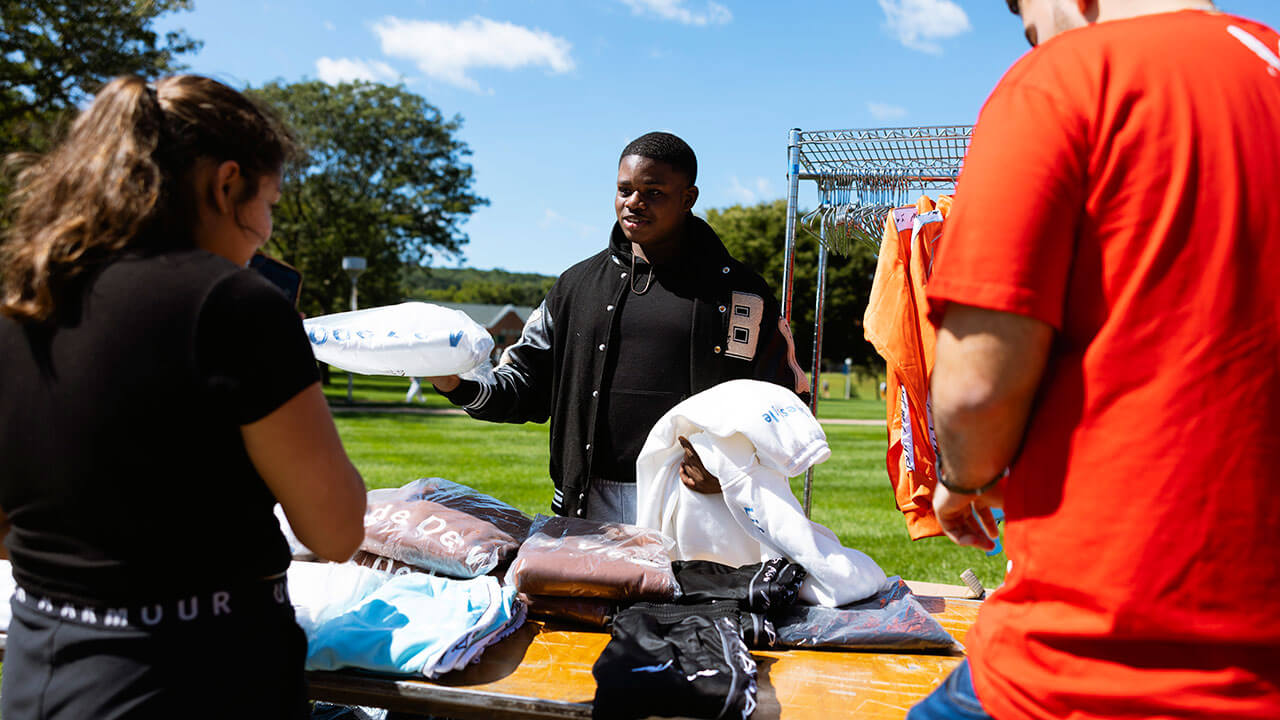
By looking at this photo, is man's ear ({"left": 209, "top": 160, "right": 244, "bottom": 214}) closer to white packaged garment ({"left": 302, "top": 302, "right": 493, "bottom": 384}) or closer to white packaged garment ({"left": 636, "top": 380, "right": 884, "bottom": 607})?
white packaged garment ({"left": 302, "top": 302, "right": 493, "bottom": 384})

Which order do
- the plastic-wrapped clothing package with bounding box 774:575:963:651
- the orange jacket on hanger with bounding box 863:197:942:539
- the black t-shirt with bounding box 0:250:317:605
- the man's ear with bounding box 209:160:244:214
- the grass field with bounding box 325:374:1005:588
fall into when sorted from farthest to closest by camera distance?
1. the grass field with bounding box 325:374:1005:588
2. the orange jacket on hanger with bounding box 863:197:942:539
3. the plastic-wrapped clothing package with bounding box 774:575:963:651
4. the man's ear with bounding box 209:160:244:214
5. the black t-shirt with bounding box 0:250:317:605

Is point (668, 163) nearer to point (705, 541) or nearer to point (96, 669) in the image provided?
point (705, 541)

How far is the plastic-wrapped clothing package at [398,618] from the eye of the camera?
1.91 meters

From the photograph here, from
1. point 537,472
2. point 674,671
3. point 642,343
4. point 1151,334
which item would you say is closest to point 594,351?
point 642,343

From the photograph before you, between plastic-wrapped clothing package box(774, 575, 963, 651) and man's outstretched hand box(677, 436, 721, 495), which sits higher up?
man's outstretched hand box(677, 436, 721, 495)

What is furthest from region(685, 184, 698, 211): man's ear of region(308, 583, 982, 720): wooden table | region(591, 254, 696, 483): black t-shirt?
region(308, 583, 982, 720): wooden table

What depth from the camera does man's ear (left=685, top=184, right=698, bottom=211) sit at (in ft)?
10.1

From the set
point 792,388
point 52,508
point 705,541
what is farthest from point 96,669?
point 792,388

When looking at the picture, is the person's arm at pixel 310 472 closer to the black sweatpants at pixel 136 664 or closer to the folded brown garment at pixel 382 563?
the black sweatpants at pixel 136 664

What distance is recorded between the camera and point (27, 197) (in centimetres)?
131

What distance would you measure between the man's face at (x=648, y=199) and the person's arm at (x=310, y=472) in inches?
70.7

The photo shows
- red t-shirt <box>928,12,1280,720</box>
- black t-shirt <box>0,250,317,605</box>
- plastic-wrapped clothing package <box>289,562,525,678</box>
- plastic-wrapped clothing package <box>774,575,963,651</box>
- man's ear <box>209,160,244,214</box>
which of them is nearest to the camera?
red t-shirt <box>928,12,1280,720</box>

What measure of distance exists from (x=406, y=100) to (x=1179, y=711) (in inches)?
1399

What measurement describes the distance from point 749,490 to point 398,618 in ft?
3.15
